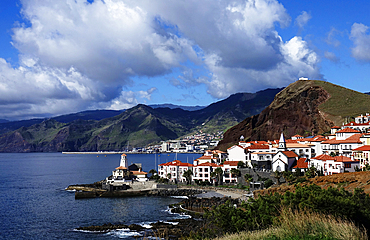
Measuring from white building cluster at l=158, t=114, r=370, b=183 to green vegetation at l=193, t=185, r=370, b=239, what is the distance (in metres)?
33.3

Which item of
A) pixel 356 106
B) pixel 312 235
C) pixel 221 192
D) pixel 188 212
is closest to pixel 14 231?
pixel 188 212

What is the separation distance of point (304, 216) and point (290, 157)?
59405 mm

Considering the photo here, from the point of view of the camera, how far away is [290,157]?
73.6m

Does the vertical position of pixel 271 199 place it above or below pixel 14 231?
above

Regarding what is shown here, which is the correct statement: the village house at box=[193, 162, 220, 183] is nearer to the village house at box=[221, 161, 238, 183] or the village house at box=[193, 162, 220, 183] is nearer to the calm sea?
the village house at box=[221, 161, 238, 183]

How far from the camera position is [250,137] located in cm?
16462

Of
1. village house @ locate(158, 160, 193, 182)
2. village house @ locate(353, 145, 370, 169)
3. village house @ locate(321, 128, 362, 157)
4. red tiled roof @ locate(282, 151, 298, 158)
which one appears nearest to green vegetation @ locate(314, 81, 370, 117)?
village house @ locate(321, 128, 362, 157)

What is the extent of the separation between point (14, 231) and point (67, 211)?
39.1 ft

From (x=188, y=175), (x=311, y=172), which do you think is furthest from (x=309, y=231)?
(x=188, y=175)

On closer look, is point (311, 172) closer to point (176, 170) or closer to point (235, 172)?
point (235, 172)

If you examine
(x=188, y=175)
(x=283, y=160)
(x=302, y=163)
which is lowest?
(x=188, y=175)

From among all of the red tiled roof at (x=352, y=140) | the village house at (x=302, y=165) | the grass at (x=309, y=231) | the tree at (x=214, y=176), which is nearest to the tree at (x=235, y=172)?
the tree at (x=214, y=176)

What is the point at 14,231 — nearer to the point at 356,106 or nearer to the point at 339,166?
the point at 339,166

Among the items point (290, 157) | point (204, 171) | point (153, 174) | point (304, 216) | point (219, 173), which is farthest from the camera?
point (153, 174)
